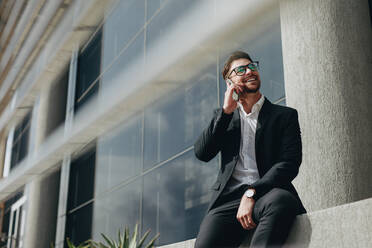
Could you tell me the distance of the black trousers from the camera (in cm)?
160

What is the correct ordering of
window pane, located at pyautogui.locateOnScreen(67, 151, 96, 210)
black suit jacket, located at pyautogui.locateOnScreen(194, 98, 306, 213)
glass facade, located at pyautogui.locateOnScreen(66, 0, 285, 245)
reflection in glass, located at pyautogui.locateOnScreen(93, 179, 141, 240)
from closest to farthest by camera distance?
1. black suit jacket, located at pyautogui.locateOnScreen(194, 98, 306, 213)
2. glass facade, located at pyautogui.locateOnScreen(66, 0, 285, 245)
3. reflection in glass, located at pyautogui.locateOnScreen(93, 179, 141, 240)
4. window pane, located at pyautogui.locateOnScreen(67, 151, 96, 210)

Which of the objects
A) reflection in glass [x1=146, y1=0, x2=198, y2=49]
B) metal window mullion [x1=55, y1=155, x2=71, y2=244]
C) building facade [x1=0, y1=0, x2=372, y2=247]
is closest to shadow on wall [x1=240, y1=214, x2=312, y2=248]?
building facade [x1=0, y1=0, x2=372, y2=247]

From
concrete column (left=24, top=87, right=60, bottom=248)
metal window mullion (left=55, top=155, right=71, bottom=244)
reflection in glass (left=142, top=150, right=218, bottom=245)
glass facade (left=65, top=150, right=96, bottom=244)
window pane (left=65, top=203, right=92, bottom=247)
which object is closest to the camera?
reflection in glass (left=142, top=150, right=218, bottom=245)

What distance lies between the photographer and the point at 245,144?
1927 mm

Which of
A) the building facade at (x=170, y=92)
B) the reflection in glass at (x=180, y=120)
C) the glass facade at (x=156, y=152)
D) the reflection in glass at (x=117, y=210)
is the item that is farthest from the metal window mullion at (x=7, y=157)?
the reflection in glass at (x=117, y=210)

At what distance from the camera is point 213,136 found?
76.3 inches

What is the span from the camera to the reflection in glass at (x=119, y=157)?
7008mm

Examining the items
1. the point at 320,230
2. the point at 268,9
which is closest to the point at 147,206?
the point at 320,230

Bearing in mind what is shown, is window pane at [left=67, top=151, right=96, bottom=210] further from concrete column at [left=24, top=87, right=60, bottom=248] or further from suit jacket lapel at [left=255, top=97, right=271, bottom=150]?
suit jacket lapel at [left=255, top=97, right=271, bottom=150]


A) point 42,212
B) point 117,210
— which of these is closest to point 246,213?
point 117,210

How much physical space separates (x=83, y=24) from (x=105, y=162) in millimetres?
7596

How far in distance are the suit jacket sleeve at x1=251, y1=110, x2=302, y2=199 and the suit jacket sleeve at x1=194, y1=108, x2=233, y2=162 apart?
0.76ft

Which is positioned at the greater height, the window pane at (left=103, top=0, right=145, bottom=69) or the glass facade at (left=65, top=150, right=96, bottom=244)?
the window pane at (left=103, top=0, right=145, bottom=69)

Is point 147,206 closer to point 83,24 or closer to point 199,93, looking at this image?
point 199,93
